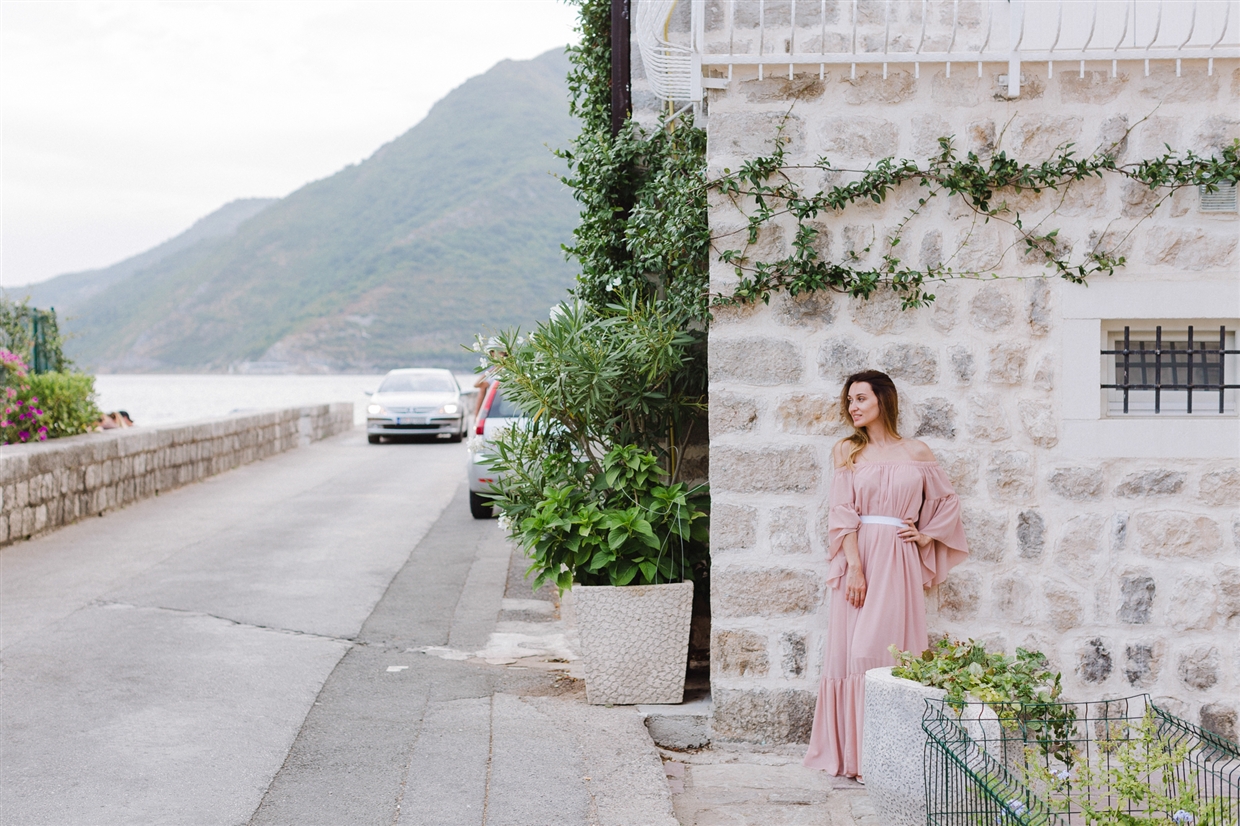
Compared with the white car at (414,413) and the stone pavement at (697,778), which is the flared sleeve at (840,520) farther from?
the white car at (414,413)

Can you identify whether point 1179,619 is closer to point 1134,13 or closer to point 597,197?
point 1134,13

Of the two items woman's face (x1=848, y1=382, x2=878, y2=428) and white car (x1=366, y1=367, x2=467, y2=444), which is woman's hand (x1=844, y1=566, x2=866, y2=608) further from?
white car (x1=366, y1=367, x2=467, y2=444)

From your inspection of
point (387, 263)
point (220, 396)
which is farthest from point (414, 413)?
point (387, 263)

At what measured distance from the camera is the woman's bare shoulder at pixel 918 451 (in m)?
4.44

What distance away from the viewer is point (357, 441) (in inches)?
905

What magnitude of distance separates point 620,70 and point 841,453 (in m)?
3.00

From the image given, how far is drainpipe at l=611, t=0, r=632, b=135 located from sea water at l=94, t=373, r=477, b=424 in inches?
477

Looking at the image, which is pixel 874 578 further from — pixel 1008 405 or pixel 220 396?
pixel 220 396

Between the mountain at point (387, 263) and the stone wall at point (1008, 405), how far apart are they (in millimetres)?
66661

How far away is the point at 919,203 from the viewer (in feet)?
15.1

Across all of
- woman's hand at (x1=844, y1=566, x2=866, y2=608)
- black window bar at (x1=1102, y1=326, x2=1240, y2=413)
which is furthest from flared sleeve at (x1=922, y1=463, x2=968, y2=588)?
black window bar at (x1=1102, y1=326, x2=1240, y2=413)

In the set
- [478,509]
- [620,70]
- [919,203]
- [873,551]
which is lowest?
[478,509]

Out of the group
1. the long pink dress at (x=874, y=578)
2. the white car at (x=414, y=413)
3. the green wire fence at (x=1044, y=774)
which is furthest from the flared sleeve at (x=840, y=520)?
the white car at (x=414, y=413)

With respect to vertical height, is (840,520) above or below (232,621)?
above
